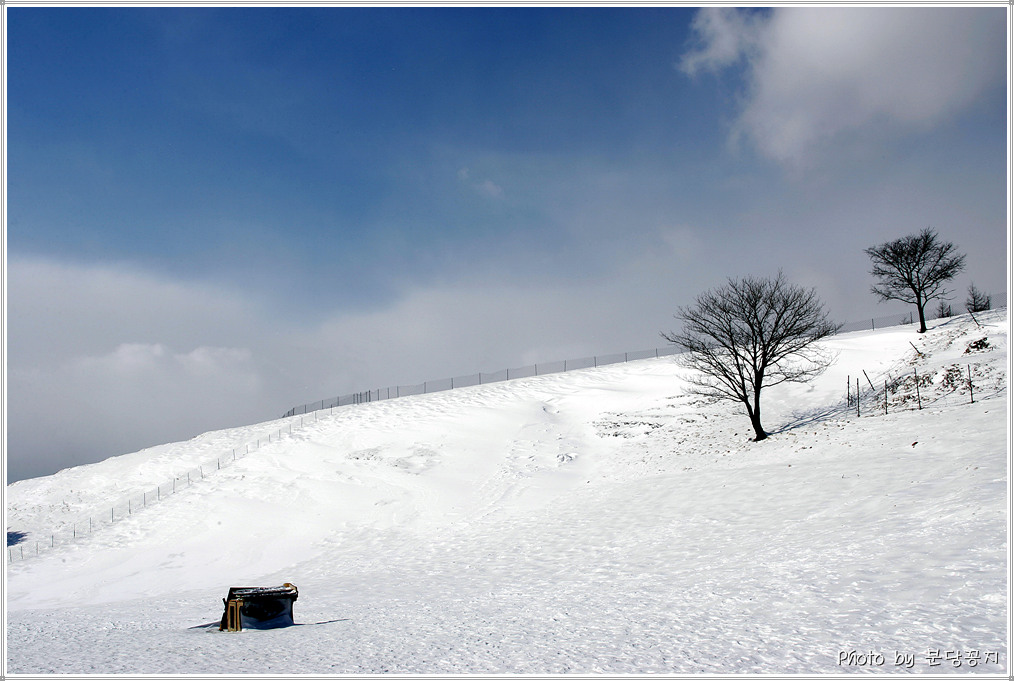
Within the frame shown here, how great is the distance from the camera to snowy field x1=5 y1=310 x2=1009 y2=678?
330 inches

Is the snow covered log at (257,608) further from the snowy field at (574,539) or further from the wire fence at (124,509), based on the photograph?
the wire fence at (124,509)

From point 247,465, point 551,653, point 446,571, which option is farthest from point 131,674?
point 247,465

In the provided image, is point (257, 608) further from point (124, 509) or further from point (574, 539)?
point (124, 509)

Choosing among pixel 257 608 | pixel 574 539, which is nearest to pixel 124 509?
pixel 257 608

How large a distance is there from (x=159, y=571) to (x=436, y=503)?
1105cm

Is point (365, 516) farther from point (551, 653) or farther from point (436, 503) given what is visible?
point (551, 653)

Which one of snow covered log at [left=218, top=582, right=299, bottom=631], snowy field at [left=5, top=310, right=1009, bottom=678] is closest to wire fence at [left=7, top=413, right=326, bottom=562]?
snowy field at [left=5, top=310, right=1009, bottom=678]

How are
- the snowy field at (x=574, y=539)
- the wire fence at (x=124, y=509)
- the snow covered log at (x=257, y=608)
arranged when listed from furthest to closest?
the wire fence at (x=124, y=509)
the snow covered log at (x=257, y=608)
the snowy field at (x=574, y=539)

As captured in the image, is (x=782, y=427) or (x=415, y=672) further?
(x=782, y=427)

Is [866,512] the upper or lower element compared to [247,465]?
lower

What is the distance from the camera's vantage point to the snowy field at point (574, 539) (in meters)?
8.38

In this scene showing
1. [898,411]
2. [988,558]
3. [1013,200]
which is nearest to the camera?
[988,558]

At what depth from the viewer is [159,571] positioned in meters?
20.6

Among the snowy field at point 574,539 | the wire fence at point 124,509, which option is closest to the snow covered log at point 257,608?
the snowy field at point 574,539
